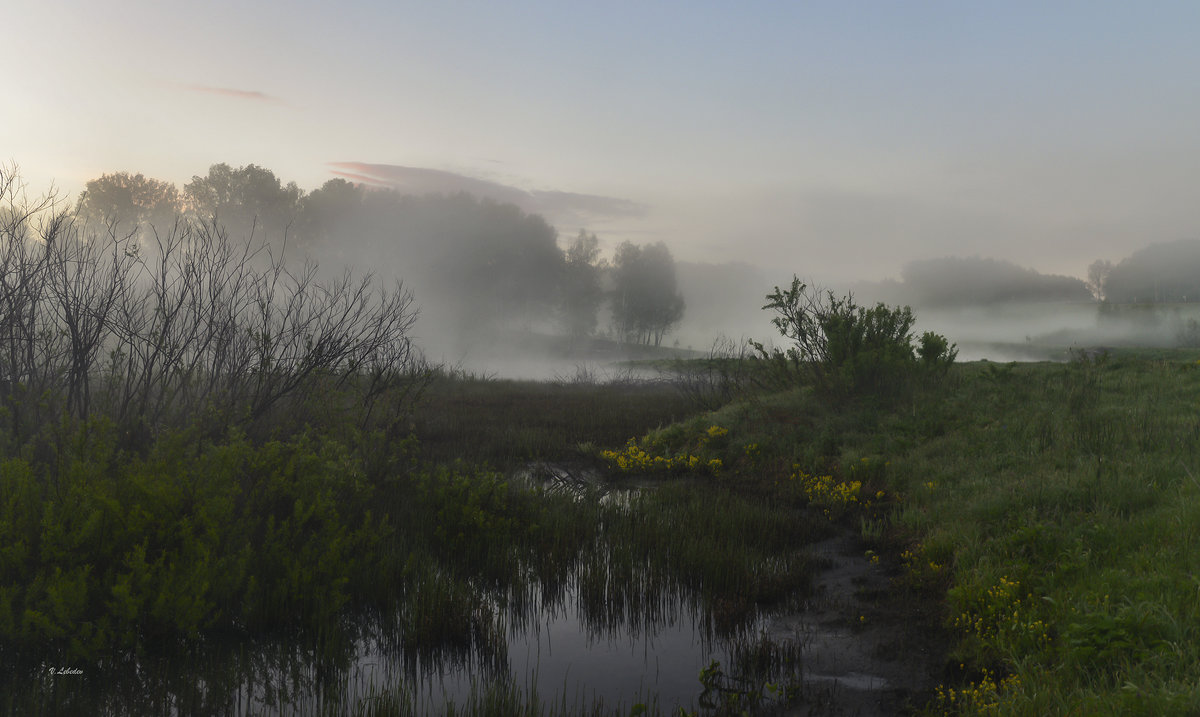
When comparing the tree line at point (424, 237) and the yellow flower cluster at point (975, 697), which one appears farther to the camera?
the tree line at point (424, 237)

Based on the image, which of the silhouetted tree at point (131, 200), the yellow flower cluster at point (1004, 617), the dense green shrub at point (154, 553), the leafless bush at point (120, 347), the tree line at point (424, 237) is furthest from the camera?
the tree line at point (424, 237)

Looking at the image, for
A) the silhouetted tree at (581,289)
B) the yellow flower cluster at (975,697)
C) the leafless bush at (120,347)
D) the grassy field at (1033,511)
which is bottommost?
the yellow flower cluster at (975,697)

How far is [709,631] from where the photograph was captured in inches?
187

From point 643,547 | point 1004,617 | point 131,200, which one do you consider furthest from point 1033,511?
point 131,200

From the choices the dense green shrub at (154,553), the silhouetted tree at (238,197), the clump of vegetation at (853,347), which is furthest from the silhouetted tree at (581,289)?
the dense green shrub at (154,553)

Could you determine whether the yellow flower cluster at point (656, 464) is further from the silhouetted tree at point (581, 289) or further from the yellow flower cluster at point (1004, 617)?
the silhouetted tree at point (581, 289)

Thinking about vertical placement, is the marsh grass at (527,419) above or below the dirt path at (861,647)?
above

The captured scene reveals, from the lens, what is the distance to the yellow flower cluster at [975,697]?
342 centimetres

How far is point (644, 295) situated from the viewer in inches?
2630

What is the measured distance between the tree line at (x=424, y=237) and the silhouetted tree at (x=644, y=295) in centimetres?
54

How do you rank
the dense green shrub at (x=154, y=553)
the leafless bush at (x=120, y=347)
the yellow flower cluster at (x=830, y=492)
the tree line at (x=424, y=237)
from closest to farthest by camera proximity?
the dense green shrub at (x=154, y=553), the leafless bush at (x=120, y=347), the yellow flower cluster at (x=830, y=492), the tree line at (x=424, y=237)

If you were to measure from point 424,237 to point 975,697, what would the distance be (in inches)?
2052

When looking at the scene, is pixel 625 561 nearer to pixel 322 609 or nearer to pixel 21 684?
pixel 322 609

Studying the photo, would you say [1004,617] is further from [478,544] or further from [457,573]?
[478,544]
